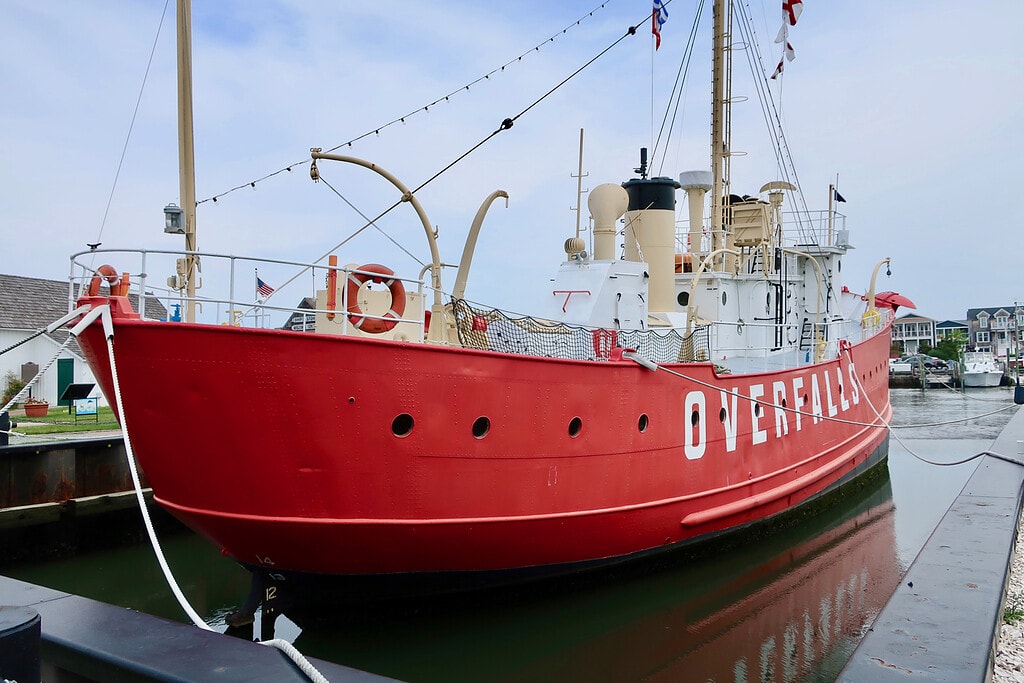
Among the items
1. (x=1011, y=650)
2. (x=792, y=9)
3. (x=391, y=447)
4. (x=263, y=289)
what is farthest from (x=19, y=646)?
(x=792, y=9)

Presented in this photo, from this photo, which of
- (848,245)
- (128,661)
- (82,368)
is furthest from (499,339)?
(82,368)

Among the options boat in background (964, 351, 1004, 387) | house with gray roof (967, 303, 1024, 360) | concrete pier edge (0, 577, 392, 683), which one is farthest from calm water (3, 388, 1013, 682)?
house with gray roof (967, 303, 1024, 360)

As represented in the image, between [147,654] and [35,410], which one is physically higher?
[147,654]

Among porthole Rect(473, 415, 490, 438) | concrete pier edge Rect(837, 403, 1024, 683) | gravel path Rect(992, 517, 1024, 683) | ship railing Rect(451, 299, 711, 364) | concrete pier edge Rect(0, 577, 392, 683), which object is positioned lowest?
gravel path Rect(992, 517, 1024, 683)

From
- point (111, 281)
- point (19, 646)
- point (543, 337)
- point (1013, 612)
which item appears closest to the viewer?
point (19, 646)

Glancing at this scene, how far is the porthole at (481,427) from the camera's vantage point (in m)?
7.67

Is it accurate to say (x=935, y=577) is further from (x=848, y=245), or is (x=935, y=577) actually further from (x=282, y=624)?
(x=848, y=245)

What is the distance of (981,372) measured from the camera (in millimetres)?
55781

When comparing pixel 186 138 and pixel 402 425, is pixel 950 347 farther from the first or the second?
pixel 186 138

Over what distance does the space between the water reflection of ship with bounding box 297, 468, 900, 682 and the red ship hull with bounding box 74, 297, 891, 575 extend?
0.60 meters

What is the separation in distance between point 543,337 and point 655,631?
345cm

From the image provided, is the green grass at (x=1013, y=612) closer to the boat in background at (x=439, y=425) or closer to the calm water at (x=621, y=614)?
the calm water at (x=621, y=614)

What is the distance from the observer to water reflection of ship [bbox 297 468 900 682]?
294 inches

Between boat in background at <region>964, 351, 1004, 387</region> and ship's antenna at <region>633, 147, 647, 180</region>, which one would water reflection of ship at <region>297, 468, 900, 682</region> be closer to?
ship's antenna at <region>633, 147, 647, 180</region>
